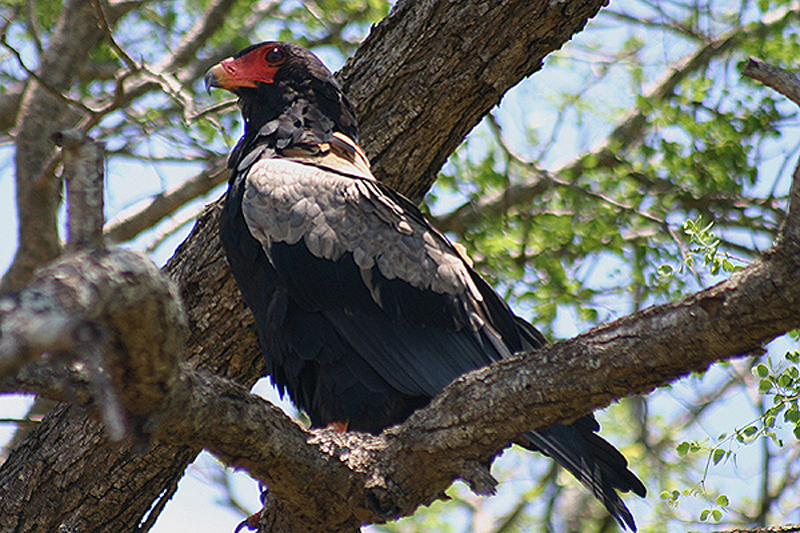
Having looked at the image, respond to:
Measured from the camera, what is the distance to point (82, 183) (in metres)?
1.59

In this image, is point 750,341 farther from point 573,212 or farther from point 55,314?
point 573,212

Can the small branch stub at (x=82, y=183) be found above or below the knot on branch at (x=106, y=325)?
above

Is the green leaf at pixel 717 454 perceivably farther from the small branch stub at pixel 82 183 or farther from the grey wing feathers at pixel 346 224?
the small branch stub at pixel 82 183

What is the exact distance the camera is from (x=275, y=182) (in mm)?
3566

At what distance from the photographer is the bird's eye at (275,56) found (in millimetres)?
4344

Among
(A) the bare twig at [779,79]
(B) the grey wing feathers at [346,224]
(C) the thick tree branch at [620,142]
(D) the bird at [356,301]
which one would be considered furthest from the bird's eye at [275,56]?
(A) the bare twig at [779,79]

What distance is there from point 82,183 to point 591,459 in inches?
97.6

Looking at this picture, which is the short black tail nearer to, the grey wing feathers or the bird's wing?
the bird's wing

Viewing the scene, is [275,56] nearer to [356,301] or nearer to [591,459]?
[356,301]

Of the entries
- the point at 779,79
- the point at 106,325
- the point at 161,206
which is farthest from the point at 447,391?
the point at 161,206

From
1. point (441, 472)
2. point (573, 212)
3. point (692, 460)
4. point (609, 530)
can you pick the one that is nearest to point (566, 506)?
point (609, 530)

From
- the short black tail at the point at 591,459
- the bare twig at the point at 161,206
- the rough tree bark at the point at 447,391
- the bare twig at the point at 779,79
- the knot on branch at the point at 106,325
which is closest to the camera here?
the knot on branch at the point at 106,325

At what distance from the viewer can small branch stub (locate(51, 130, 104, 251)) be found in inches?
62.8

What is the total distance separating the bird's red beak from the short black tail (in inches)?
94.0
